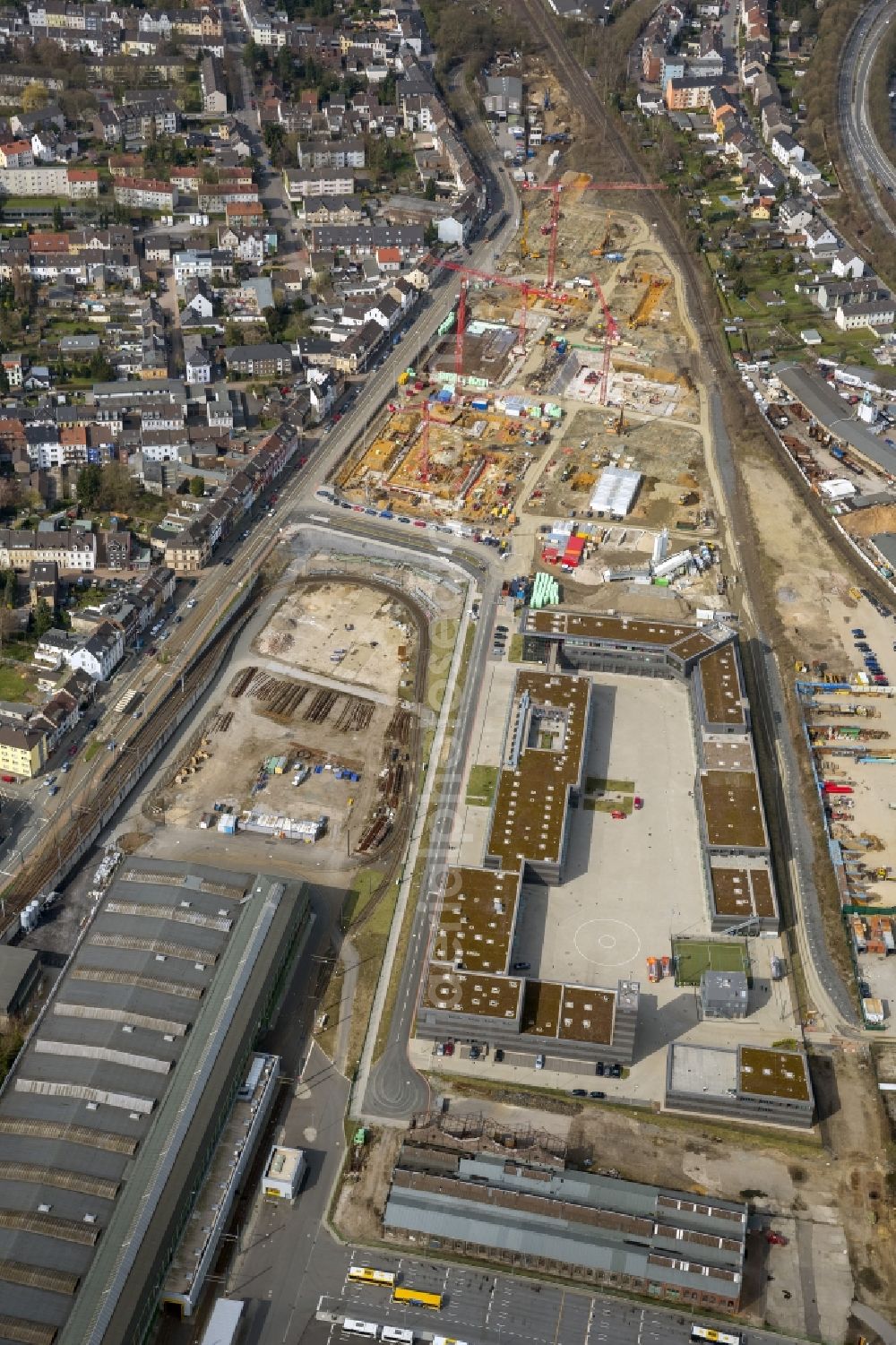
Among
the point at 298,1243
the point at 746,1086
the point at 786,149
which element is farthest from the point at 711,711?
the point at 786,149

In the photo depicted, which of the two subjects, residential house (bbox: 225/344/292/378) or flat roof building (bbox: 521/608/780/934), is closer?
flat roof building (bbox: 521/608/780/934)

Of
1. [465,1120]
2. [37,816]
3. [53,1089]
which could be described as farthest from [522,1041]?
[37,816]

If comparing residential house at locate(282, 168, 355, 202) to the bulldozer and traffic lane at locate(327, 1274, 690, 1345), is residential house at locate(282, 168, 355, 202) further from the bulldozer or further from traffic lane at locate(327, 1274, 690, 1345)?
traffic lane at locate(327, 1274, 690, 1345)

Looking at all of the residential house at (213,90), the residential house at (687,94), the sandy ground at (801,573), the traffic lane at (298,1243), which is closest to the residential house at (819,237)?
the residential house at (687,94)

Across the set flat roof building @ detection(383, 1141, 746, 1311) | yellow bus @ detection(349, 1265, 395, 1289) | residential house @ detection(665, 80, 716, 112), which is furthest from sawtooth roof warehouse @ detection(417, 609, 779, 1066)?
residential house @ detection(665, 80, 716, 112)

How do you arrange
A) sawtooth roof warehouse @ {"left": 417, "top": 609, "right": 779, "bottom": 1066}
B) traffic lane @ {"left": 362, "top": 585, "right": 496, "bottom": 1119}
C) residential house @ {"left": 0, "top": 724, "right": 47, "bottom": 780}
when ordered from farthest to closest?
1. residential house @ {"left": 0, "top": 724, "right": 47, "bottom": 780}
2. sawtooth roof warehouse @ {"left": 417, "top": 609, "right": 779, "bottom": 1066}
3. traffic lane @ {"left": 362, "top": 585, "right": 496, "bottom": 1119}

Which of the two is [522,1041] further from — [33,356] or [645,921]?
[33,356]

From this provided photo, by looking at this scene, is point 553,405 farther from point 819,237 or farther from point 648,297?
point 819,237
